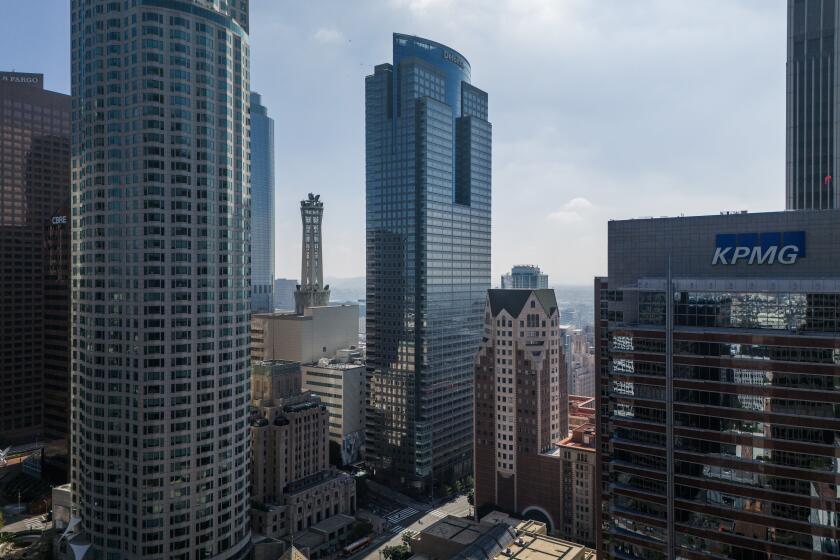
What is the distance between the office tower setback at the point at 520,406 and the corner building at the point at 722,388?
235 ft

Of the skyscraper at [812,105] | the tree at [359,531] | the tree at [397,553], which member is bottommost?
the tree at [359,531]

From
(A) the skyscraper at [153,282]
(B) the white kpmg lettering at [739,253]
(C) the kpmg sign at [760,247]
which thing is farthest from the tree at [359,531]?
(B) the white kpmg lettering at [739,253]

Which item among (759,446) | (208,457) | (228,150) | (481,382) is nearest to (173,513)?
(208,457)

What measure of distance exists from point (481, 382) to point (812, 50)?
112 metres

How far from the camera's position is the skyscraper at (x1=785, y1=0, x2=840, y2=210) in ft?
358

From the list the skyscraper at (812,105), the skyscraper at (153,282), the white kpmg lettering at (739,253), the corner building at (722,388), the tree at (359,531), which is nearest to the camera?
the corner building at (722,388)

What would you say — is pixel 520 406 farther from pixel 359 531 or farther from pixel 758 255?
pixel 758 255

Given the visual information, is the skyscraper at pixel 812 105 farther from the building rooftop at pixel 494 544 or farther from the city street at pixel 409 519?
the city street at pixel 409 519

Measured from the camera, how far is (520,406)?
167 meters

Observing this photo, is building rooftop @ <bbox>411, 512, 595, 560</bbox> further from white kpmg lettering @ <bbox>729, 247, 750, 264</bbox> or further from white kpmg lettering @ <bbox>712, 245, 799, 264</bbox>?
white kpmg lettering @ <bbox>729, 247, 750, 264</bbox>

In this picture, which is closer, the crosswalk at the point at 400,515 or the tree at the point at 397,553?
the tree at the point at 397,553

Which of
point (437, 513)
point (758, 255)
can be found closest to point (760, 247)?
point (758, 255)

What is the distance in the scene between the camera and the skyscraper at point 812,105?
109m

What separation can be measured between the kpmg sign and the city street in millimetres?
107745
